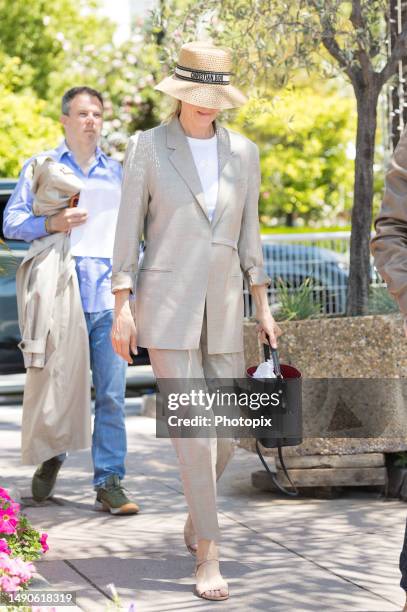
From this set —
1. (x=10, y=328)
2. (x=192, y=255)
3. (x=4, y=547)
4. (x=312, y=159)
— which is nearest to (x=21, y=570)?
(x=4, y=547)

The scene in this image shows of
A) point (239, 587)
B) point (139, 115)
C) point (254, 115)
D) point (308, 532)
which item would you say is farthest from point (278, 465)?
point (139, 115)

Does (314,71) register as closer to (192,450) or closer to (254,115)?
(254,115)

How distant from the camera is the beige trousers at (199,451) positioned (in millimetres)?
4781

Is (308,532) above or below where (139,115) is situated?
below

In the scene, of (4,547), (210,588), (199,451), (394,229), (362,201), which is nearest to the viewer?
(394,229)

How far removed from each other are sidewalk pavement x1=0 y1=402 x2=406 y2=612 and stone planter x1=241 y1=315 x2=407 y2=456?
303 mm

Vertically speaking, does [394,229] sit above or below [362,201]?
above

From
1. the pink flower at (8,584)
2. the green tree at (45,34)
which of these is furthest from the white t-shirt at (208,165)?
the green tree at (45,34)

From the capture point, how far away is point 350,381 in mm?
6430

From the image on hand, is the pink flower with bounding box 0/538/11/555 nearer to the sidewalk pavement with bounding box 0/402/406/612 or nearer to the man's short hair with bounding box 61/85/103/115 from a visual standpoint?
the sidewalk pavement with bounding box 0/402/406/612

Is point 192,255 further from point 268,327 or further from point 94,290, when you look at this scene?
point 94,290

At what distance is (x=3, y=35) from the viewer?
23.7 meters

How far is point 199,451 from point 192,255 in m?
0.74

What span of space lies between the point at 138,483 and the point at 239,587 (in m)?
2.29
